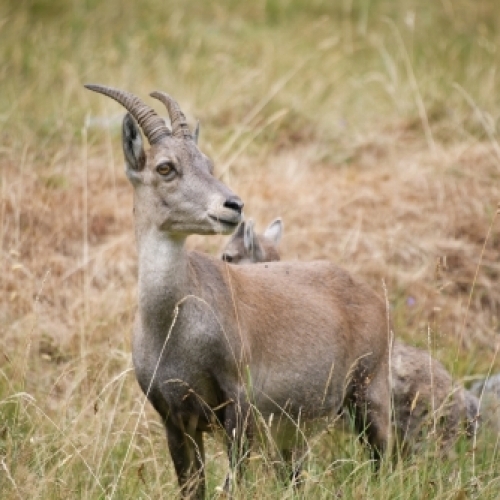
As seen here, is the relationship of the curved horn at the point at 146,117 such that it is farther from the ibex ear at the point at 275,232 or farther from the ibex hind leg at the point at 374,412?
the ibex ear at the point at 275,232

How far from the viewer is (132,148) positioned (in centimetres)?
603

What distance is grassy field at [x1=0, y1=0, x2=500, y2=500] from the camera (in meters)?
5.94

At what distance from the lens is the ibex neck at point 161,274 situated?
579 centimetres

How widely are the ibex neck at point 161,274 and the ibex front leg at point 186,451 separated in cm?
60

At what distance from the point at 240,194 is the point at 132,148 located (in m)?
4.47

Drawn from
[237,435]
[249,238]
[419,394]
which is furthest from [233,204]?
[249,238]

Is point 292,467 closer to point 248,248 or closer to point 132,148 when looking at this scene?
point 132,148

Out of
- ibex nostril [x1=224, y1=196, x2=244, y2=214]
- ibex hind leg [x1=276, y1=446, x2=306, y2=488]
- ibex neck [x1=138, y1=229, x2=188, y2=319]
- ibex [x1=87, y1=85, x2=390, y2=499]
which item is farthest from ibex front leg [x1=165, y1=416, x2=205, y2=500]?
ibex nostril [x1=224, y1=196, x2=244, y2=214]

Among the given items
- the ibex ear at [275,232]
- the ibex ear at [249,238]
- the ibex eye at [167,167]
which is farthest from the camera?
the ibex ear at [275,232]

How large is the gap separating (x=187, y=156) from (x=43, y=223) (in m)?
3.61

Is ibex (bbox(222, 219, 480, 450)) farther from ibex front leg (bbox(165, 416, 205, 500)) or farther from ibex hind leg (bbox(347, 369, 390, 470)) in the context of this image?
ibex front leg (bbox(165, 416, 205, 500))

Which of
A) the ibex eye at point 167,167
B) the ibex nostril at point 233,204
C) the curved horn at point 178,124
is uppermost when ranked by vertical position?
the curved horn at point 178,124

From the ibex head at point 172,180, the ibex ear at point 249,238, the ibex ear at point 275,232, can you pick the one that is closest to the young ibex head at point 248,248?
the ibex ear at point 249,238

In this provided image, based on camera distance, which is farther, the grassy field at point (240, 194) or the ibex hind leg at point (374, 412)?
the ibex hind leg at point (374, 412)
